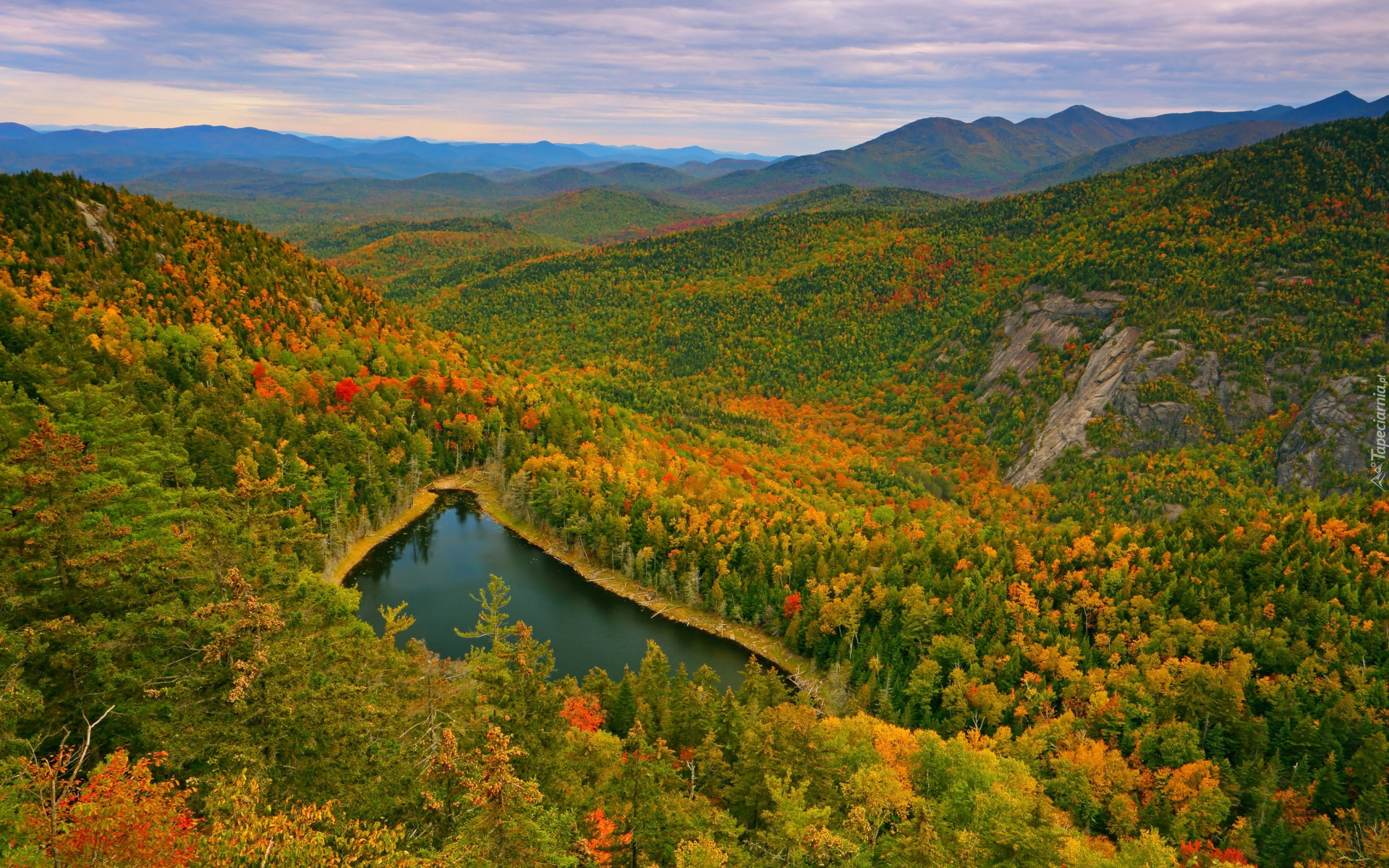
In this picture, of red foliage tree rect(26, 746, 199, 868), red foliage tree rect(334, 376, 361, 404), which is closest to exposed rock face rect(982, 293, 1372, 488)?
red foliage tree rect(334, 376, 361, 404)

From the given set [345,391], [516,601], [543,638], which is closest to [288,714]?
[543,638]

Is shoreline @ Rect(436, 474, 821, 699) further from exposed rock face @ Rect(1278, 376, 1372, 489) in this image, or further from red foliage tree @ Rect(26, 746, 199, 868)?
exposed rock face @ Rect(1278, 376, 1372, 489)

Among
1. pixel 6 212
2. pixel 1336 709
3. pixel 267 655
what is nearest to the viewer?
pixel 267 655

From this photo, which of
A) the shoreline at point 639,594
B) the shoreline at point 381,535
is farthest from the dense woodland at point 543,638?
the shoreline at point 381,535

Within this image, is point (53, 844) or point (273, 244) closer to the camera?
point (53, 844)

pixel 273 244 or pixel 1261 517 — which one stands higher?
pixel 273 244

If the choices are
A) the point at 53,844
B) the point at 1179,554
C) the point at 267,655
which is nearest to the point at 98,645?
the point at 267,655

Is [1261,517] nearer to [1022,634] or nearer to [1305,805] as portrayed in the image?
[1022,634]
